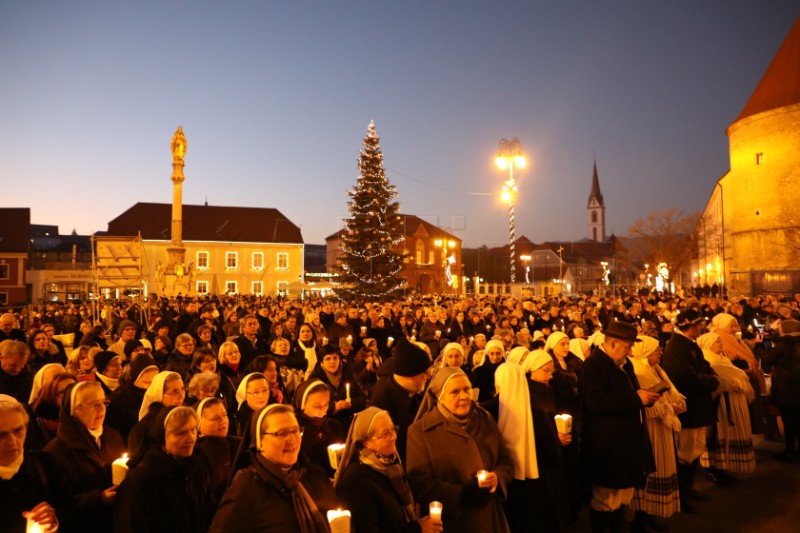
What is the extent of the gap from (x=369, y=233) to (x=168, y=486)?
30.6m

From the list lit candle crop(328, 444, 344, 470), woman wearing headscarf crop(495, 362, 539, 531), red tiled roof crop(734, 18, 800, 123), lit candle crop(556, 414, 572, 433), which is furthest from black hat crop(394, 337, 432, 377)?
red tiled roof crop(734, 18, 800, 123)

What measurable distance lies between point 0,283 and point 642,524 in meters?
58.8

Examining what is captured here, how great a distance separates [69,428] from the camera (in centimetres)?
399

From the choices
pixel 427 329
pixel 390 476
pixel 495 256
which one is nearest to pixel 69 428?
pixel 390 476

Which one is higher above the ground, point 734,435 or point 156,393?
point 156,393

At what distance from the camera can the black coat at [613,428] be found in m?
5.21

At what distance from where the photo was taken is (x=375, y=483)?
3.42m

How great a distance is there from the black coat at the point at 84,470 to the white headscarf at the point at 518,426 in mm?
2690

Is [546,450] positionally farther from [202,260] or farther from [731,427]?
[202,260]

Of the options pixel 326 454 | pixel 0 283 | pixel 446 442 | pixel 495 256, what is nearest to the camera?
pixel 446 442

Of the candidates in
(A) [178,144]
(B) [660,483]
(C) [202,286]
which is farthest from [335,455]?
(C) [202,286]

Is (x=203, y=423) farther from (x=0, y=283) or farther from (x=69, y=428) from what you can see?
(x=0, y=283)

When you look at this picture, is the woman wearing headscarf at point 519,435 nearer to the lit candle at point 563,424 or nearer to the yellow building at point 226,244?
the lit candle at point 563,424

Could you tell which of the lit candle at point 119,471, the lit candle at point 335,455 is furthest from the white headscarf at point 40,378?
the lit candle at point 335,455
